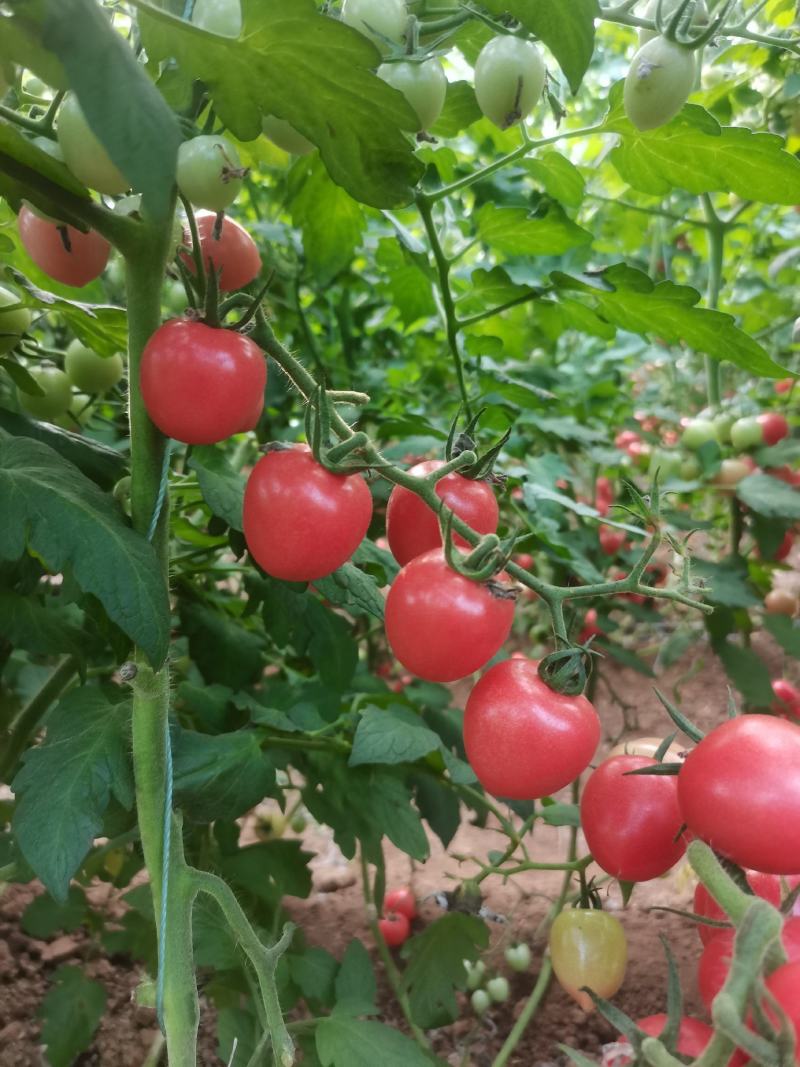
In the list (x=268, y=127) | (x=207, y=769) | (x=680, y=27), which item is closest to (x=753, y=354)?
(x=680, y=27)

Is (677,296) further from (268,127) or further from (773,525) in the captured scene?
(773,525)

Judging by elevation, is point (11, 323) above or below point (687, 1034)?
above

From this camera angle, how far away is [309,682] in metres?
1.08

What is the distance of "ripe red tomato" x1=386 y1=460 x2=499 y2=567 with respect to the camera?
1.81 feet

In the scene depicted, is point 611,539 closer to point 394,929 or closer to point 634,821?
point 394,929

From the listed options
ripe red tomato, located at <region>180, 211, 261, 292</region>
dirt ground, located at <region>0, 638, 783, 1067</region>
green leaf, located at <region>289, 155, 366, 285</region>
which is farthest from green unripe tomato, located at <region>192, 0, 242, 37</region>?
dirt ground, located at <region>0, 638, 783, 1067</region>

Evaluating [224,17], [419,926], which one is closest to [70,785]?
[224,17]

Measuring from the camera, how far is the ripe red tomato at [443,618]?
489mm

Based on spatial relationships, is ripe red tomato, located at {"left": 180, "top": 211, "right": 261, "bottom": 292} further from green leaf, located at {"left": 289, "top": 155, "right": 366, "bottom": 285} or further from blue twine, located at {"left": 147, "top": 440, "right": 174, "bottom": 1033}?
green leaf, located at {"left": 289, "top": 155, "right": 366, "bottom": 285}

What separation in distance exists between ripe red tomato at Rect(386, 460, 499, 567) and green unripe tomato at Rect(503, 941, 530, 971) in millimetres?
929

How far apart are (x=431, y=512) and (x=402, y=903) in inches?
41.4

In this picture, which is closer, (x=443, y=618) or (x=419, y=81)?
(x=443, y=618)

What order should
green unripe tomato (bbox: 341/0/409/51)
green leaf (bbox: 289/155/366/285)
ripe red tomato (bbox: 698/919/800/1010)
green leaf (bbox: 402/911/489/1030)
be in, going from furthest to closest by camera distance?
1. green leaf (bbox: 402/911/489/1030)
2. green leaf (bbox: 289/155/366/285)
3. green unripe tomato (bbox: 341/0/409/51)
4. ripe red tomato (bbox: 698/919/800/1010)

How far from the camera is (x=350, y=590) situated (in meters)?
0.72
